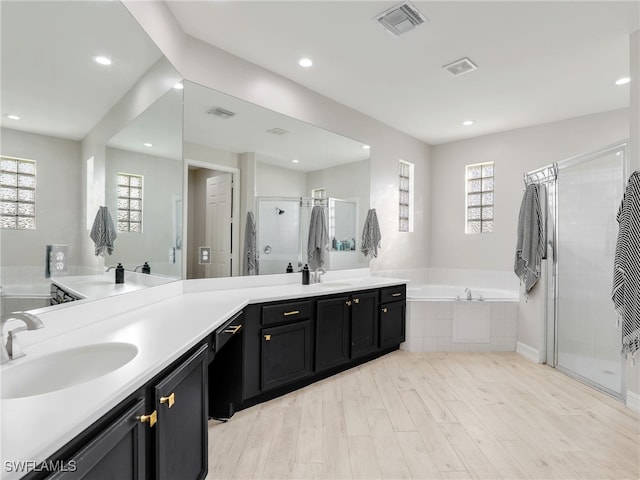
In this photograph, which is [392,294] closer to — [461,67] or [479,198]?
[461,67]

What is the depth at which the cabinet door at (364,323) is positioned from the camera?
10.8 ft

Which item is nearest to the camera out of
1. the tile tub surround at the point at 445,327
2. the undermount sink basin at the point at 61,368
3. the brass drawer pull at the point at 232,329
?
the undermount sink basin at the point at 61,368

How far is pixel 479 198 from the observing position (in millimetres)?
5059

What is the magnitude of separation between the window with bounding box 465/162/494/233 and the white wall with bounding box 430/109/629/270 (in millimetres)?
91

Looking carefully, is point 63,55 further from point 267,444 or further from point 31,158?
point 267,444

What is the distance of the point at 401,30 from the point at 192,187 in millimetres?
1984

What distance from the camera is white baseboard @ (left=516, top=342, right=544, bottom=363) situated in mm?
3580

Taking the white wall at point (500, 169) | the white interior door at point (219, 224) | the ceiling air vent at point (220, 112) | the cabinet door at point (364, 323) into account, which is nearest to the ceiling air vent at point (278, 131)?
the ceiling air vent at point (220, 112)

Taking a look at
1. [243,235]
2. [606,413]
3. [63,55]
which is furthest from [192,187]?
[606,413]

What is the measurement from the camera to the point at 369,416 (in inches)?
95.0

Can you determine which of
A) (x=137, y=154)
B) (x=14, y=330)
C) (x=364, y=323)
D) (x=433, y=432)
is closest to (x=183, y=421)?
(x=14, y=330)

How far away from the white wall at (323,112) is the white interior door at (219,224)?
78 centimetres

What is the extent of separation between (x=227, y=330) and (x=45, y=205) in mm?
1156

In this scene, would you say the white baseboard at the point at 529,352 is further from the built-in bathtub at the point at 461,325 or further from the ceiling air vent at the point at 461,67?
the ceiling air vent at the point at 461,67
